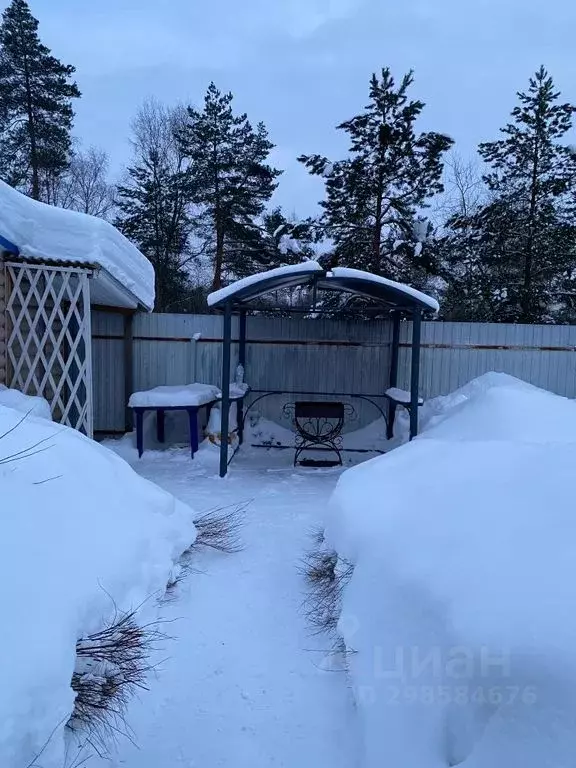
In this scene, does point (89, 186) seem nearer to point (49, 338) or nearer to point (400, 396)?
point (49, 338)

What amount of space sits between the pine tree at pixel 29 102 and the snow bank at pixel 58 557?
12084mm

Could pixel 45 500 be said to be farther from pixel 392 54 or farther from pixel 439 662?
pixel 392 54

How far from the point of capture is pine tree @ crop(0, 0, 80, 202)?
498 inches

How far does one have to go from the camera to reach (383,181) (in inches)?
413

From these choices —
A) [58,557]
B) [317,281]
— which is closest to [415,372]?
[317,281]

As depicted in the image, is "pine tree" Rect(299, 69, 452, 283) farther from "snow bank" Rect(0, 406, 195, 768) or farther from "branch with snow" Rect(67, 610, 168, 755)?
"branch with snow" Rect(67, 610, 168, 755)

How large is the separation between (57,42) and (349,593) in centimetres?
1578

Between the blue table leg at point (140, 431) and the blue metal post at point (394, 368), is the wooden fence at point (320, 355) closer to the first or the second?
the blue metal post at point (394, 368)

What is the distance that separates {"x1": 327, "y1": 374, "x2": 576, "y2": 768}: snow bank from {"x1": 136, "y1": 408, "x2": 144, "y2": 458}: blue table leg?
12.9 feet

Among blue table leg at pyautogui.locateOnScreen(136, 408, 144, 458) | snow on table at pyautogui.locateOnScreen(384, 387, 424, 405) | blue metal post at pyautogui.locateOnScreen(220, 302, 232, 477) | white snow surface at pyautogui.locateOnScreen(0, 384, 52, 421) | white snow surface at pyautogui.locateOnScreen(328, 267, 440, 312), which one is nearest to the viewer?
white snow surface at pyautogui.locateOnScreen(0, 384, 52, 421)

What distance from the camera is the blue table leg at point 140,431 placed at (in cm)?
654

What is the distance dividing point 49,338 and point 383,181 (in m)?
7.28

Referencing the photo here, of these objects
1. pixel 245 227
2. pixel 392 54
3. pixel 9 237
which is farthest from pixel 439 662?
pixel 245 227

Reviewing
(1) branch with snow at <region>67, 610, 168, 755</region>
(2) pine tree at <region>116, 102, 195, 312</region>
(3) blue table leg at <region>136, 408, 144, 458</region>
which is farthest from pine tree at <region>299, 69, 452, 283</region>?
(1) branch with snow at <region>67, 610, 168, 755</region>
